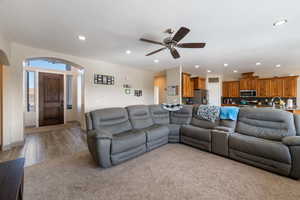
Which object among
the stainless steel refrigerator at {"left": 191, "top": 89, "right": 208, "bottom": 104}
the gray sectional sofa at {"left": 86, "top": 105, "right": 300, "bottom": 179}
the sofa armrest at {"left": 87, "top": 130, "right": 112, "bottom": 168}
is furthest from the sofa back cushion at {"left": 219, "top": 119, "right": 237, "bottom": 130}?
the stainless steel refrigerator at {"left": 191, "top": 89, "right": 208, "bottom": 104}

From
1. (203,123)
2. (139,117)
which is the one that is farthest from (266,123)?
(139,117)

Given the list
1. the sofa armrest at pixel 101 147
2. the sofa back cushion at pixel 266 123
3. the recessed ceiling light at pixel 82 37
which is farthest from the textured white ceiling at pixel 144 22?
the sofa armrest at pixel 101 147

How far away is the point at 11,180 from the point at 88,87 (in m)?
4.12

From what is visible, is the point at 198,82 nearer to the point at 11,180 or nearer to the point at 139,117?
the point at 139,117

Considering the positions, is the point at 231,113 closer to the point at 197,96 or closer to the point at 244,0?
the point at 244,0

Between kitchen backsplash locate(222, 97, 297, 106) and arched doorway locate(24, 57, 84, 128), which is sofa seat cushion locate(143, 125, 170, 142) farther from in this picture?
kitchen backsplash locate(222, 97, 297, 106)

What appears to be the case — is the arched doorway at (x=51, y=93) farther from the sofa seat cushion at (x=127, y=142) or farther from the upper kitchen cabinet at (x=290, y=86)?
the upper kitchen cabinet at (x=290, y=86)

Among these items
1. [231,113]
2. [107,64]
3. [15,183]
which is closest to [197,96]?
[231,113]

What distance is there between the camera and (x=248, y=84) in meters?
6.95

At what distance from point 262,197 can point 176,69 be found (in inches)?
204

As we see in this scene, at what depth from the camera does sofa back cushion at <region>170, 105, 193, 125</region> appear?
3.99m

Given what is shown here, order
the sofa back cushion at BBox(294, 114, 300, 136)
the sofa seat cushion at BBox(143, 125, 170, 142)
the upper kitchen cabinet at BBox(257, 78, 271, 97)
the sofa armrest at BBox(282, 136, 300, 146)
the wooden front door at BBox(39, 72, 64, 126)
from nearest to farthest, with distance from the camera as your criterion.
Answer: the sofa armrest at BBox(282, 136, 300, 146) < the sofa back cushion at BBox(294, 114, 300, 136) < the sofa seat cushion at BBox(143, 125, 170, 142) < the wooden front door at BBox(39, 72, 64, 126) < the upper kitchen cabinet at BBox(257, 78, 271, 97)

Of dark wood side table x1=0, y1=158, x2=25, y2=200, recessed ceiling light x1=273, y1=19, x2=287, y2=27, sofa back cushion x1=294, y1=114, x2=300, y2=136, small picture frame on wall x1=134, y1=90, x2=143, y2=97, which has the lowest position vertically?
dark wood side table x1=0, y1=158, x2=25, y2=200

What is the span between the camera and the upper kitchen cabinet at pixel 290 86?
5895 millimetres
